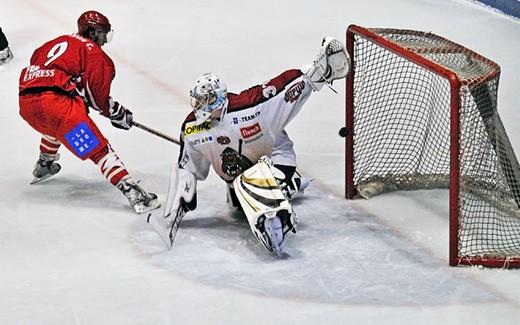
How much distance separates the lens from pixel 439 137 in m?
5.01

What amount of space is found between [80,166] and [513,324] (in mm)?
2243

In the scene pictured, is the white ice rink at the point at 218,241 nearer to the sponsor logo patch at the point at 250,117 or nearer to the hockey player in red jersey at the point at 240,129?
the hockey player in red jersey at the point at 240,129

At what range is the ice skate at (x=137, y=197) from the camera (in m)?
4.84

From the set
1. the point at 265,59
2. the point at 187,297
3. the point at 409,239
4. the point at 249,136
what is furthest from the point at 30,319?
the point at 265,59

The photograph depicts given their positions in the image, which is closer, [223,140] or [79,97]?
[223,140]

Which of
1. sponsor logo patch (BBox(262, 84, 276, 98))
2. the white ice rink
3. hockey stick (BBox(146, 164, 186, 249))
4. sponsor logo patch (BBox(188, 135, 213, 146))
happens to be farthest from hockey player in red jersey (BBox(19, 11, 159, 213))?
sponsor logo patch (BBox(262, 84, 276, 98))

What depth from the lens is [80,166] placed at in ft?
17.9

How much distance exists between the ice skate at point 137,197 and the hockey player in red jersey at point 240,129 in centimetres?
28

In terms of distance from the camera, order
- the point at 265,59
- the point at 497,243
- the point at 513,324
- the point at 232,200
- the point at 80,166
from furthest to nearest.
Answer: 1. the point at 265,59
2. the point at 80,166
3. the point at 232,200
4. the point at 497,243
5. the point at 513,324

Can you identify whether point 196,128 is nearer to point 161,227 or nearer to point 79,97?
point 161,227

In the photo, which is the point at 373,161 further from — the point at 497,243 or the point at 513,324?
the point at 513,324

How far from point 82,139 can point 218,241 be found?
0.69 m

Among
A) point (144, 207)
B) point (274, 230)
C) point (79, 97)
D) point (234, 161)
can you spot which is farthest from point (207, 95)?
point (79, 97)

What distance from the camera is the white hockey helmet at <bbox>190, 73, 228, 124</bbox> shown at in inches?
174
